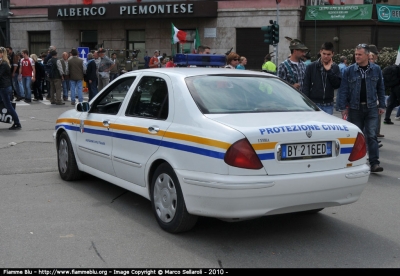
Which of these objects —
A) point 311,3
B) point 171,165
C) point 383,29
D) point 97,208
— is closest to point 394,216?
point 171,165

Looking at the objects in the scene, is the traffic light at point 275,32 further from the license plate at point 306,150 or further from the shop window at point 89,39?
the license plate at point 306,150

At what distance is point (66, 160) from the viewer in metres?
7.71

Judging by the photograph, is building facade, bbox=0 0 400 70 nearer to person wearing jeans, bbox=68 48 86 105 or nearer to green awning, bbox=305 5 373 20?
green awning, bbox=305 5 373 20

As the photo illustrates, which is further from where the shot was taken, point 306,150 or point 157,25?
point 157,25

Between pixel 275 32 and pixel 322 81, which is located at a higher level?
pixel 275 32

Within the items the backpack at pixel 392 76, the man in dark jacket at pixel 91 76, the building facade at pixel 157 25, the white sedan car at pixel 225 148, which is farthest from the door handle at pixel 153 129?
the building facade at pixel 157 25

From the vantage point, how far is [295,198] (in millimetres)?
4926

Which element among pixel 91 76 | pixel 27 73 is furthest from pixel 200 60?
pixel 27 73

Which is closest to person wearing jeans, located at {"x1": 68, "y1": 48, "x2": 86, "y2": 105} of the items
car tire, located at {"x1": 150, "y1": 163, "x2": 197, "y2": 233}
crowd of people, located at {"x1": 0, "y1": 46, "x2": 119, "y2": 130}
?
crowd of people, located at {"x1": 0, "y1": 46, "x2": 119, "y2": 130}

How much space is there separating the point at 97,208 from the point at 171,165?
5.11 ft

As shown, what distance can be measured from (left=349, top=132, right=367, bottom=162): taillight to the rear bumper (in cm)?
24

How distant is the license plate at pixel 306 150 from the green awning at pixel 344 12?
24.3 metres

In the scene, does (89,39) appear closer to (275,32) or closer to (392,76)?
(275,32)

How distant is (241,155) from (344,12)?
25088 mm
